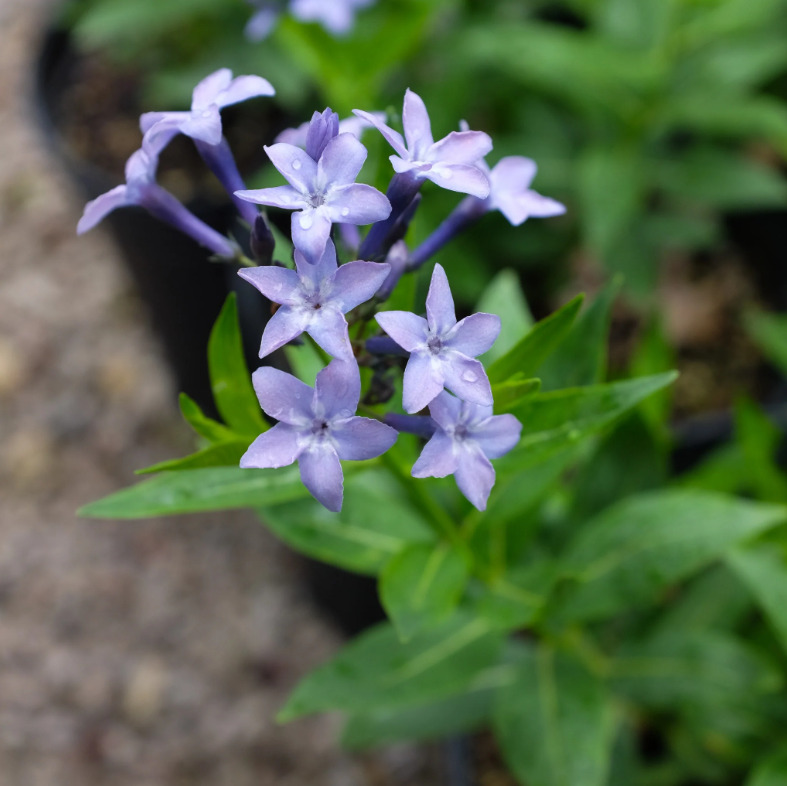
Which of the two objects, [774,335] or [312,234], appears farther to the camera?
[774,335]

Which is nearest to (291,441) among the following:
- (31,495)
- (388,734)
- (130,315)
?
(388,734)

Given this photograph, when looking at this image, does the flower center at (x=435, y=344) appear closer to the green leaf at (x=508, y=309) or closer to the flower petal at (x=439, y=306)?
the flower petal at (x=439, y=306)

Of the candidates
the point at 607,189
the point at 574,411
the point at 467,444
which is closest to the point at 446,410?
the point at 467,444

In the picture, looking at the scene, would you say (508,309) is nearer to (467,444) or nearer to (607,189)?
(467,444)

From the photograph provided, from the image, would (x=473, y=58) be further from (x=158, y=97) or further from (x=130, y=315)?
(x=130, y=315)

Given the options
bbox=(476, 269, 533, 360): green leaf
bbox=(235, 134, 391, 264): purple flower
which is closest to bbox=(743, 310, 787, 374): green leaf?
bbox=(476, 269, 533, 360): green leaf

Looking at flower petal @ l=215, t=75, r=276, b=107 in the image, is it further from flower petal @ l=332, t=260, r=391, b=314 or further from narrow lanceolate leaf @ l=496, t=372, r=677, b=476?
narrow lanceolate leaf @ l=496, t=372, r=677, b=476
